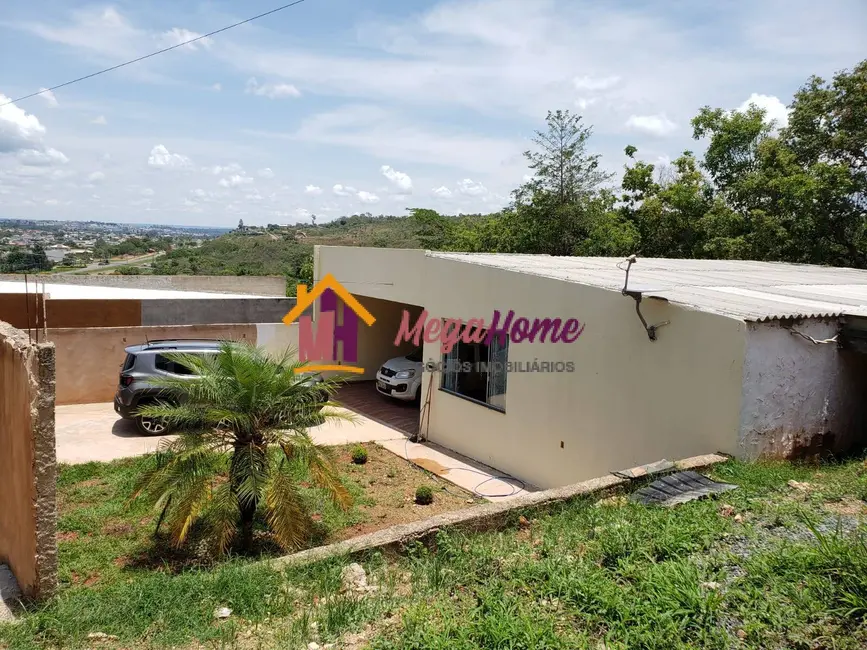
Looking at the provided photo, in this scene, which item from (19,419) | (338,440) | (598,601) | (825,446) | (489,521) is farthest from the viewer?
(338,440)

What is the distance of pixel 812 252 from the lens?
1830 cm

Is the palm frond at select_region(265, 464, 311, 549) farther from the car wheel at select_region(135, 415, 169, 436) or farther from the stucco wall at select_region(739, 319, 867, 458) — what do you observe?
the car wheel at select_region(135, 415, 169, 436)

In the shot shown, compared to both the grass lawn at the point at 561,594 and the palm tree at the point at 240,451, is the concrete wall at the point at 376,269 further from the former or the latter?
the grass lawn at the point at 561,594

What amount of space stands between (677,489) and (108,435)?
32.3ft

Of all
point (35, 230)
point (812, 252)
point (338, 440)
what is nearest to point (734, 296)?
point (338, 440)

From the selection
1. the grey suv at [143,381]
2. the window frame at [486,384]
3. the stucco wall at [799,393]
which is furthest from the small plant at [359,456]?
the stucco wall at [799,393]

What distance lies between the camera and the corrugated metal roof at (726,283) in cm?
764

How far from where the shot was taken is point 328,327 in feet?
53.2

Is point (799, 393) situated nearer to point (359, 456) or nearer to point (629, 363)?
point (629, 363)

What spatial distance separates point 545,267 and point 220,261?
37405mm

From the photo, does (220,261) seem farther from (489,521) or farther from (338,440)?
(489,521)

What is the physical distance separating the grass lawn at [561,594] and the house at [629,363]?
6.64ft

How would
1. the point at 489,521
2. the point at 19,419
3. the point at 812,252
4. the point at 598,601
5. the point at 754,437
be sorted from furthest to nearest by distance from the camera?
the point at 812,252, the point at 754,437, the point at 489,521, the point at 19,419, the point at 598,601

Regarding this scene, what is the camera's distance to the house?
716cm
